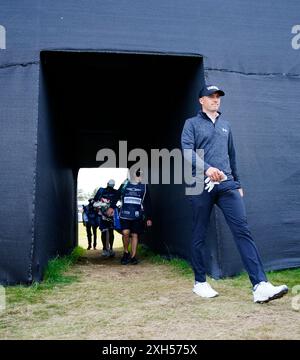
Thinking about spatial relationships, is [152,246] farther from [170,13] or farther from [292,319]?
[292,319]

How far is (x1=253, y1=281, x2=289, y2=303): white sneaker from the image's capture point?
9.43 ft

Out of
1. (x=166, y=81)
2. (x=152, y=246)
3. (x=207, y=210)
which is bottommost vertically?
(x=152, y=246)

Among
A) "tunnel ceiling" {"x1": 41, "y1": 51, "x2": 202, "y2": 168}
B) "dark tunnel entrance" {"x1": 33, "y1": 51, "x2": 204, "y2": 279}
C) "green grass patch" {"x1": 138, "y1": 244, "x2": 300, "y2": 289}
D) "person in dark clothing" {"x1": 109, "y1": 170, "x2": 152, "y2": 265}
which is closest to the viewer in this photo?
"green grass patch" {"x1": 138, "y1": 244, "x2": 300, "y2": 289}

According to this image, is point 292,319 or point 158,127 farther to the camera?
point 158,127

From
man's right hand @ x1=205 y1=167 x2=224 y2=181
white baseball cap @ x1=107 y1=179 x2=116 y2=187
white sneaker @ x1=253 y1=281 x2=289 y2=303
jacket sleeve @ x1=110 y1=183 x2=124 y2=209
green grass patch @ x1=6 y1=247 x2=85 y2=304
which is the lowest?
green grass patch @ x1=6 y1=247 x2=85 y2=304

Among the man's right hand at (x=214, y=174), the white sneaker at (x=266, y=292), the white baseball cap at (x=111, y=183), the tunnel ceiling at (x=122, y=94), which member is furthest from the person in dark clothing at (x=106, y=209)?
the white sneaker at (x=266, y=292)

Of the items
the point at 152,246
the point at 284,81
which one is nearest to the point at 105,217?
the point at 152,246

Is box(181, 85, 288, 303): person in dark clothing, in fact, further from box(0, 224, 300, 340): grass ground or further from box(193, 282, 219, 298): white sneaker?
box(0, 224, 300, 340): grass ground

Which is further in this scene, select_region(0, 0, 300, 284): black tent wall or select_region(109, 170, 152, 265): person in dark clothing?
select_region(109, 170, 152, 265): person in dark clothing

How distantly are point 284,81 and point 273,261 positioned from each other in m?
2.06

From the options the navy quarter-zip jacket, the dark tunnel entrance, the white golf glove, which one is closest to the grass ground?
the dark tunnel entrance

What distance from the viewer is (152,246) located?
24.7ft

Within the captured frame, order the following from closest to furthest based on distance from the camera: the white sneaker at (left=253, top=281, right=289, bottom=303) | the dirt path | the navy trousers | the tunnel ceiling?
1. the dirt path
2. the white sneaker at (left=253, top=281, right=289, bottom=303)
3. the navy trousers
4. the tunnel ceiling

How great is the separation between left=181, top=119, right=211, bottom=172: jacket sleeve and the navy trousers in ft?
0.84
